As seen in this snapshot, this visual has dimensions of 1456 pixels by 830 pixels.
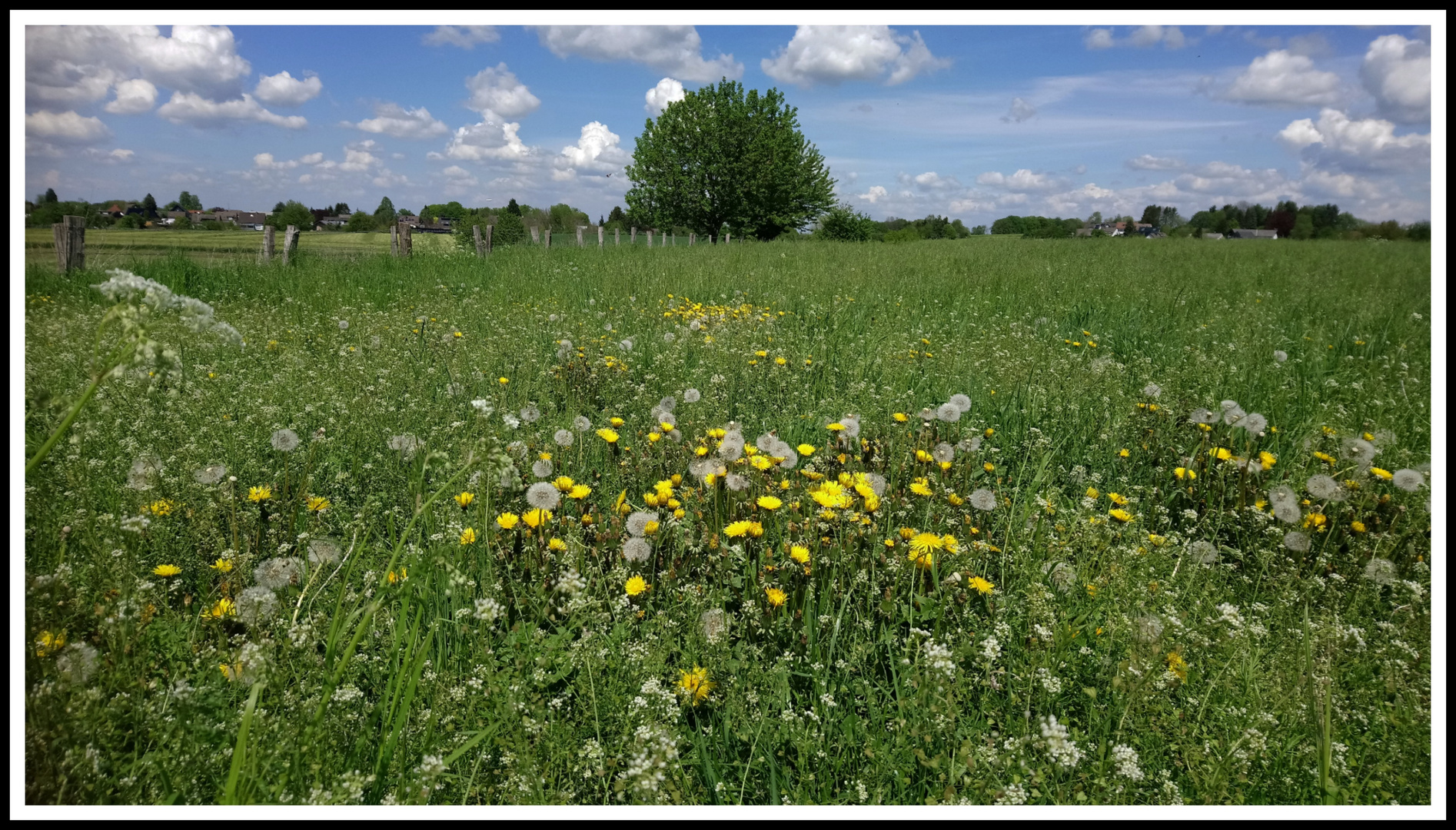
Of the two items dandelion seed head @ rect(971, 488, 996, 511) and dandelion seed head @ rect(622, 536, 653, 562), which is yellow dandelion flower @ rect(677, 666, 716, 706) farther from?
dandelion seed head @ rect(971, 488, 996, 511)

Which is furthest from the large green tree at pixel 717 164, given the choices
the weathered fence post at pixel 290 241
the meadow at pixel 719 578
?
the meadow at pixel 719 578

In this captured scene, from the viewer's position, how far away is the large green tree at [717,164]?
122 ft

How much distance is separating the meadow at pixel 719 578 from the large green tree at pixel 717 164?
35.5 metres

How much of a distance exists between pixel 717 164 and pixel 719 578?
37.9 metres

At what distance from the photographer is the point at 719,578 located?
207 cm

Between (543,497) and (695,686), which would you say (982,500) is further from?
(543,497)

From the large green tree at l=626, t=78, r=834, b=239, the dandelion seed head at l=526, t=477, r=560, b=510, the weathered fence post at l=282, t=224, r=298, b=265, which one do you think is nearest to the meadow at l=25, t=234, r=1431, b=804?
the dandelion seed head at l=526, t=477, r=560, b=510

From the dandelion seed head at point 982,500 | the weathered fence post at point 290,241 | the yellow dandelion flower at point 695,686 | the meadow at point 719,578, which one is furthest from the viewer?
the weathered fence post at point 290,241

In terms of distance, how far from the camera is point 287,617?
5.73ft

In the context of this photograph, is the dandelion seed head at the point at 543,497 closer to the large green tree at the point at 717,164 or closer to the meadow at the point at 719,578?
the meadow at the point at 719,578

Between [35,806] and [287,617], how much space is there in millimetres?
613

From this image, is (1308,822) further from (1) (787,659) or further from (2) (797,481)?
(2) (797,481)

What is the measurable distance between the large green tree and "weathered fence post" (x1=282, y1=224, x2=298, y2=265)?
95.0 ft

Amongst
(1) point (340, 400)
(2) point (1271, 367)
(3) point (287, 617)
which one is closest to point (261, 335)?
(1) point (340, 400)
